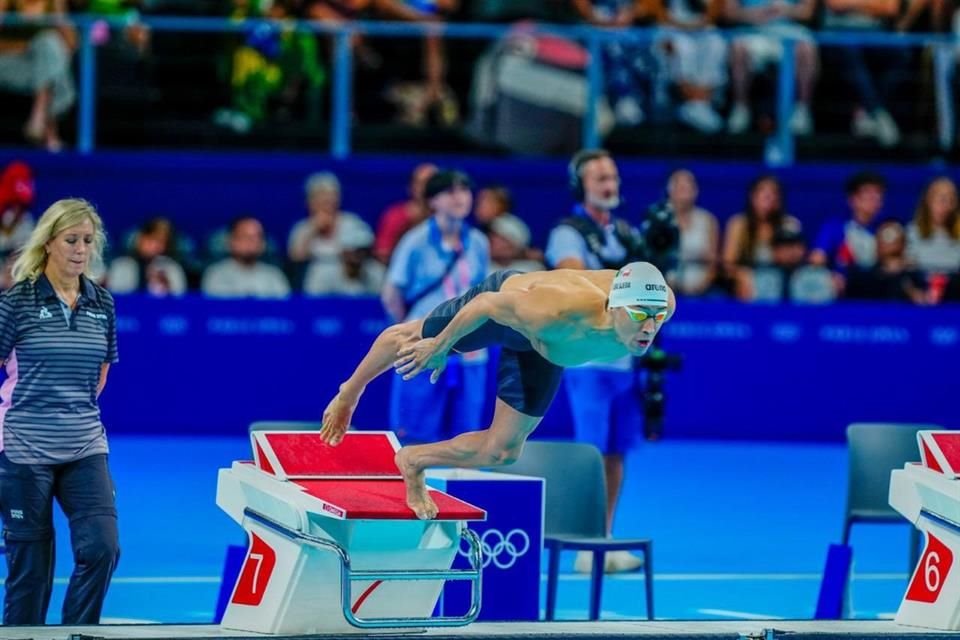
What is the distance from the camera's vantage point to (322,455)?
722 cm

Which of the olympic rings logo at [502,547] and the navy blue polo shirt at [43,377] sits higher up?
the navy blue polo shirt at [43,377]

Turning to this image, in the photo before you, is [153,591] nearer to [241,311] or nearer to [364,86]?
[241,311]

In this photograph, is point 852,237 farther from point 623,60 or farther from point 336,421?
point 336,421

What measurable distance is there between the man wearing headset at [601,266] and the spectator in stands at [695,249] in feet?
17.5

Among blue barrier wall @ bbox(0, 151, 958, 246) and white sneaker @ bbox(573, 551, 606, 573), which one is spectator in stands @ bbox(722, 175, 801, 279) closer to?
blue barrier wall @ bbox(0, 151, 958, 246)

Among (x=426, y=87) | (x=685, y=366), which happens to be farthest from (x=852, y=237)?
(x=426, y=87)

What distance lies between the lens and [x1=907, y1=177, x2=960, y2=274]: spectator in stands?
1512cm

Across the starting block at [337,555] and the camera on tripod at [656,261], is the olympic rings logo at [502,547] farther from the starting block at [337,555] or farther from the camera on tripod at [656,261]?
the camera on tripod at [656,261]

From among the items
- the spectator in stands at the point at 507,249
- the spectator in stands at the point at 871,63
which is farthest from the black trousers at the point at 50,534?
the spectator in stands at the point at 871,63

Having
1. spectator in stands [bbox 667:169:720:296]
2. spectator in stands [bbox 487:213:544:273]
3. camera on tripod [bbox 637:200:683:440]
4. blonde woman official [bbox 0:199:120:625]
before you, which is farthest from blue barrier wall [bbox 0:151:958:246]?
blonde woman official [bbox 0:199:120:625]

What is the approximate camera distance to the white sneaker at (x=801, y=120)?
16766mm

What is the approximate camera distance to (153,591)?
Answer: 31.1ft

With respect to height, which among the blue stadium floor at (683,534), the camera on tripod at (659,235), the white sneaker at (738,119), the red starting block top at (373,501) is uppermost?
the white sneaker at (738,119)

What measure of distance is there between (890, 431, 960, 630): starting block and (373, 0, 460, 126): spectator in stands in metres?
9.41
